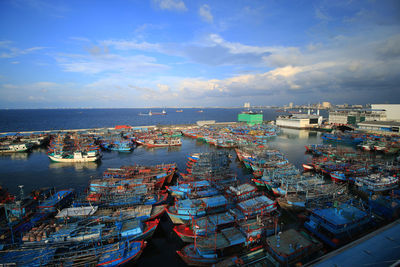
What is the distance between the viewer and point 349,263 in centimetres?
908

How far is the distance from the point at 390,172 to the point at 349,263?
24.2m

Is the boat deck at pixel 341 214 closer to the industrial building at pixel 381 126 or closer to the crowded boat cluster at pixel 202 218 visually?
the crowded boat cluster at pixel 202 218

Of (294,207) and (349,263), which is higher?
(349,263)

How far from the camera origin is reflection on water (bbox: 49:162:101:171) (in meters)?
31.5

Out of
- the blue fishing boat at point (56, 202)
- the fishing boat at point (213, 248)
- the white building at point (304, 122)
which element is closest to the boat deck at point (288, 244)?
the fishing boat at point (213, 248)

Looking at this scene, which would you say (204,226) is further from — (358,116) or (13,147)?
(358,116)

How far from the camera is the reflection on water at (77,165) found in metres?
31.5

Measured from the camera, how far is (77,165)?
3272 centimetres

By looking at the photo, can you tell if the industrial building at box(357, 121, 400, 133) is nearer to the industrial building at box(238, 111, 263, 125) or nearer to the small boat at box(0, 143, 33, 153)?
the industrial building at box(238, 111, 263, 125)

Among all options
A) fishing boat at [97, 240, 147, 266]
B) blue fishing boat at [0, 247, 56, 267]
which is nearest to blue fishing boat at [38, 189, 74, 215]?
blue fishing boat at [0, 247, 56, 267]

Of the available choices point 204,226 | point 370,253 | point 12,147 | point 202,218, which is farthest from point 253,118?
point 12,147

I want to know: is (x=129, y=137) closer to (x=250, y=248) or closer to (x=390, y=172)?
(x=250, y=248)

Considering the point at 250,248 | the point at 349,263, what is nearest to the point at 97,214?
the point at 250,248

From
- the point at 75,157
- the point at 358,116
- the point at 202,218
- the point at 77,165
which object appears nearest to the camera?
the point at 202,218
